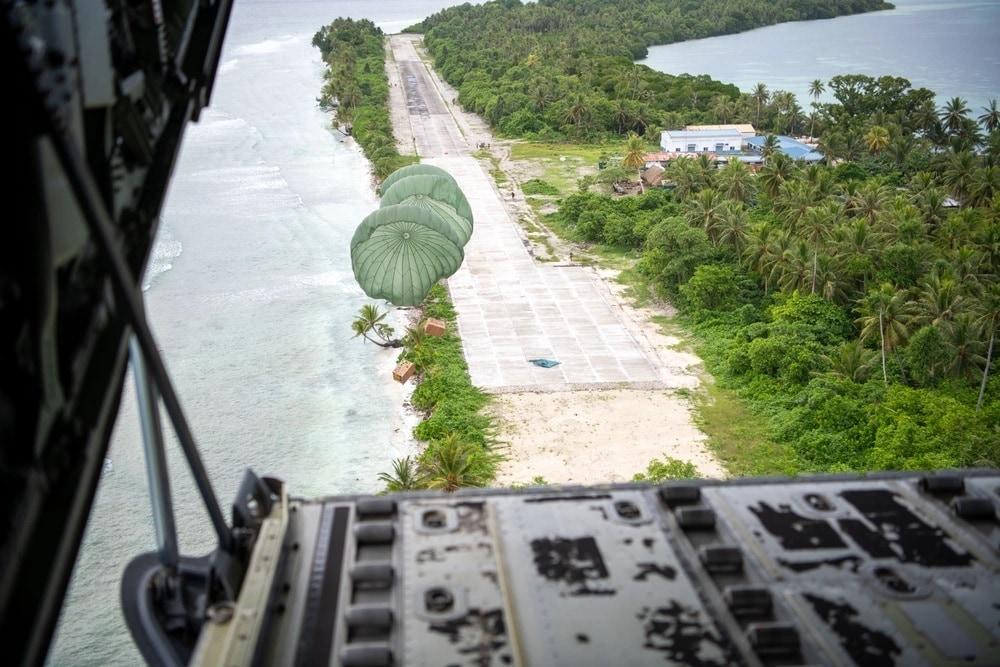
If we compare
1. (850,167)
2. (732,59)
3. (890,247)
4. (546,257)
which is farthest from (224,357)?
(732,59)

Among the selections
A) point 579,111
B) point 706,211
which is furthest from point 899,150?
point 579,111

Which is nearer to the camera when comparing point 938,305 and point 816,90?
point 938,305

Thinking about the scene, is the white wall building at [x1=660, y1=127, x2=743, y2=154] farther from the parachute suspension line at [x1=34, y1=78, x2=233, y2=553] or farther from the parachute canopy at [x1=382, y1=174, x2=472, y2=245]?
the parachute suspension line at [x1=34, y1=78, x2=233, y2=553]

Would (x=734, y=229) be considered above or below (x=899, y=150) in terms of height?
above

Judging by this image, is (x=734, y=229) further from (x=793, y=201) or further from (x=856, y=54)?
(x=856, y=54)

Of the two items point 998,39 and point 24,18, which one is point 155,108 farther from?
point 998,39

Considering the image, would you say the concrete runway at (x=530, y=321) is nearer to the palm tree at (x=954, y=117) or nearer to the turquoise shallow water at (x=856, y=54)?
the palm tree at (x=954, y=117)
